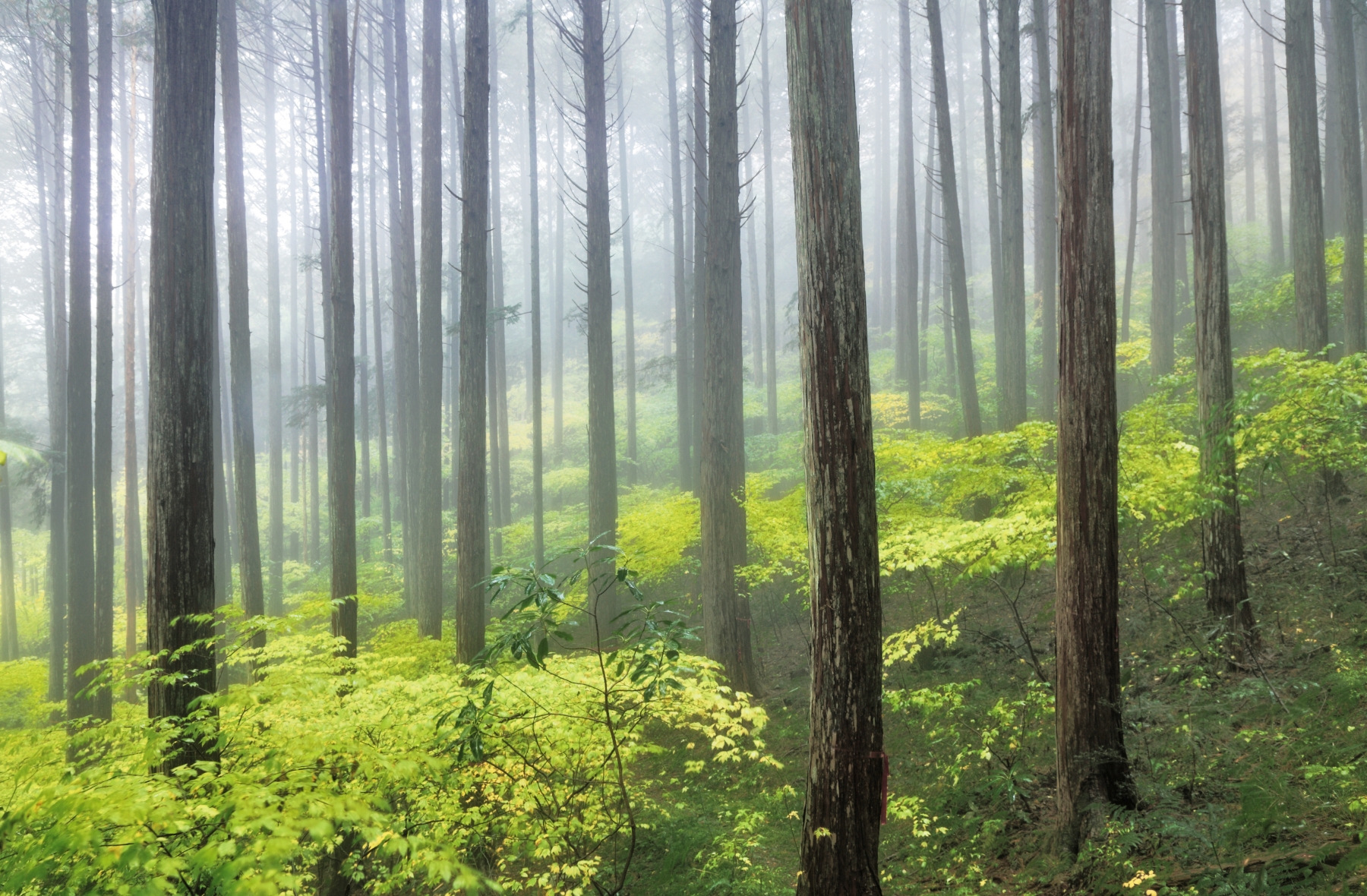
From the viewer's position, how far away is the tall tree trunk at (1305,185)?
Answer: 9219 mm

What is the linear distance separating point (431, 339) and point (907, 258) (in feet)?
45.7

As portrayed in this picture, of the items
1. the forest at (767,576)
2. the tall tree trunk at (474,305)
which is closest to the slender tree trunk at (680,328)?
the forest at (767,576)

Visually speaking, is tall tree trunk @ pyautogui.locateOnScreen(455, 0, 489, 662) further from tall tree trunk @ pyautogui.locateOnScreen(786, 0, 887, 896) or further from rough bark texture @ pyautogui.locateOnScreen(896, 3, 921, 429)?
rough bark texture @ pyautogui.locateOnScreen(896, 3, 921, 429)

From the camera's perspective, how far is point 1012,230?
12203 mm

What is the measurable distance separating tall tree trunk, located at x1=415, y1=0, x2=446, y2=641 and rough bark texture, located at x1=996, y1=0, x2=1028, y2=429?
978 centimetres

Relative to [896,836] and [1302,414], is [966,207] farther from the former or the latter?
[896,836]

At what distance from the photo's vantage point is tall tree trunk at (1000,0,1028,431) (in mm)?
11609

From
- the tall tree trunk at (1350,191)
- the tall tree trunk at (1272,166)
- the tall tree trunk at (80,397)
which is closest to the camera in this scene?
the tall tree trunk at (1350,191)

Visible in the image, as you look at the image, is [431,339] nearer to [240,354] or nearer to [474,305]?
[474,305]

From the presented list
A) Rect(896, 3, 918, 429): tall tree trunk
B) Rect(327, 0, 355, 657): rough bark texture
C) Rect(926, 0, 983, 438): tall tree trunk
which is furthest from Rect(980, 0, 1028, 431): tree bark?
Rect(327, 0, 355, 657): rough bark texture

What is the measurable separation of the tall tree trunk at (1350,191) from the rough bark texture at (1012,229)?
13.6ft

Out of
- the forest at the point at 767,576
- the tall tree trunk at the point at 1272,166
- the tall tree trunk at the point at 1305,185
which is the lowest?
the forest at the point at 767,576

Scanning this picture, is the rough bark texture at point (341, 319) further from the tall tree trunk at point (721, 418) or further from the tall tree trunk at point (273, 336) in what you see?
the tall tree trunk at point (273, 336)

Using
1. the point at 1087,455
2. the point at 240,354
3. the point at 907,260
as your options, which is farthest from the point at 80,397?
the point at 907,260
